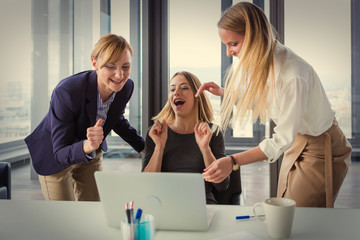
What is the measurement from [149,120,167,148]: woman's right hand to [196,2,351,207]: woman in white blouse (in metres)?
0.48

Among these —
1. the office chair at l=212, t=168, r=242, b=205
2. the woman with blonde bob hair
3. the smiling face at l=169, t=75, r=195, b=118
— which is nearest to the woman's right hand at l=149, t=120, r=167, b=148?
the woman with blonde bob hair

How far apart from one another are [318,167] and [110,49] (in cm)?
129

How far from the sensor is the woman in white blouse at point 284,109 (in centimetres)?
158

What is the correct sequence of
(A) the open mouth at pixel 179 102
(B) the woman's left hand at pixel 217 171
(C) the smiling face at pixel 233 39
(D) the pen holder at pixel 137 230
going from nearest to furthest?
(D) the pen holder at pixel 137 230 → (B) the woman's left hand at pixel 217 171 → (C) the smiling face at pixel 233 39 → (A) the open mouth at pixel 179 102

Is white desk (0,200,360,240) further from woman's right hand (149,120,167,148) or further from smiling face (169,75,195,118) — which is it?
smiling face (169,75,195,118)

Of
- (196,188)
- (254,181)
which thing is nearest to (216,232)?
(196,188)

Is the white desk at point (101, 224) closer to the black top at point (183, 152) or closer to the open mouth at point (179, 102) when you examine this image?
the black top at point (183, 152)

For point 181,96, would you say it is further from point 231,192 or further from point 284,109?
point 284,109

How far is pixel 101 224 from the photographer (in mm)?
1282

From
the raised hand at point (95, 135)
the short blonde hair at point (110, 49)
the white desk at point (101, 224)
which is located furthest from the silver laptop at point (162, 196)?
the short blonde hair at point (110, 49)

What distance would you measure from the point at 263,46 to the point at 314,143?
0.54 meters

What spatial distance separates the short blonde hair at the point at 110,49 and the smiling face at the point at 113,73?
0.02 m

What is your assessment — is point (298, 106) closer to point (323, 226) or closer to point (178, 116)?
point (323, 226)

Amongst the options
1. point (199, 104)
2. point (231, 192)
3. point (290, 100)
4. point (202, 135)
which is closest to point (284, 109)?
point (290, 100)
